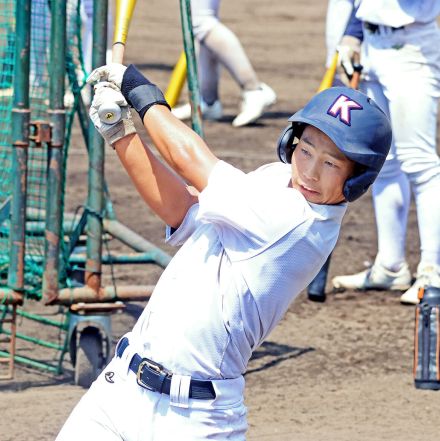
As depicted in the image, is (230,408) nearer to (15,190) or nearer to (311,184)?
(311,184)

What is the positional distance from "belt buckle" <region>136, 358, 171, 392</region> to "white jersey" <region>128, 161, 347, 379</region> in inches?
Result: 0.7

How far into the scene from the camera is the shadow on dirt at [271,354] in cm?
567

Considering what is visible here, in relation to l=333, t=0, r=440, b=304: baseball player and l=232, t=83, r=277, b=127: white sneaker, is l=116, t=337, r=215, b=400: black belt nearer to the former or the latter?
l=333, t=0, r=440, b=304: baseball player

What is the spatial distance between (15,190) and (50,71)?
511mm

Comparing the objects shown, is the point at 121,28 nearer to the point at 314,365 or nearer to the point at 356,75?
the point at 314,365

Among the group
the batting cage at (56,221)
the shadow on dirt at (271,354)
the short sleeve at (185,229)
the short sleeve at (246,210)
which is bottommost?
the shadow on dirt at (271,354)

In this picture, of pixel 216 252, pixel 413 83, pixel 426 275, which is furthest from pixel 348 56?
pixel 216 252

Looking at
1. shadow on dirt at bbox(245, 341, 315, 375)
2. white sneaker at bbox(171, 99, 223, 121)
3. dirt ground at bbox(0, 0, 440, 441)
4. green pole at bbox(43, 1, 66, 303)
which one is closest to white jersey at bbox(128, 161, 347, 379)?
dirt ground at bbox(0, 0, 440, 441)

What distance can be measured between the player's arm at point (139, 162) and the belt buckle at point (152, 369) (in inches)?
14.5

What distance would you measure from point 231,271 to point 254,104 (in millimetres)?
7664

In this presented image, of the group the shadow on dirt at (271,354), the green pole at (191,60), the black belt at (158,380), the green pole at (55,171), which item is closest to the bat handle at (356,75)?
the green pole at (191,60)

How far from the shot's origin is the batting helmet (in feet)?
9.66

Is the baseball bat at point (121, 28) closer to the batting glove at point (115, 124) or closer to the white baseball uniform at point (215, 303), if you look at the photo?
the batting glove at point (115, 124)

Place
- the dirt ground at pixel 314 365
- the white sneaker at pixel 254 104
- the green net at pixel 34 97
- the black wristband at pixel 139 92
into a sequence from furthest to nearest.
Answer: the white sneaker at pixel 254 104 < the green net at pixel 34 97 < the dirt ground at pixel 314 365 < the black wristband at pixel 139 92
